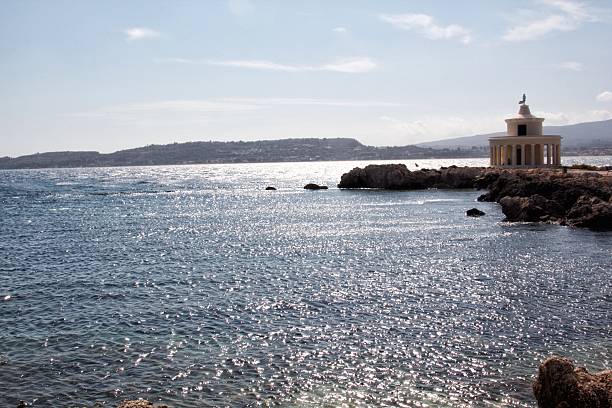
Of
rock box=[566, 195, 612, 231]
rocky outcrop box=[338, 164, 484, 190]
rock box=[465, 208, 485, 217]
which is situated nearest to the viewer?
rock box=[566, 195, 612, 231]

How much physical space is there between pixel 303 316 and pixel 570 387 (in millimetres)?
11714

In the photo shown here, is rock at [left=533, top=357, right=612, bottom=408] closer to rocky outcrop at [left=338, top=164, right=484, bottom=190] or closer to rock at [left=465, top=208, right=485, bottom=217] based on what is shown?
rock at [left=465, top=208, right=485, bottom=217]

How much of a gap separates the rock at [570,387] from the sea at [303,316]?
1.57 m

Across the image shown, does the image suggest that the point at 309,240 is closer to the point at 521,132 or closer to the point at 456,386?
the point at 456,386

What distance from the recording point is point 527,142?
303ft

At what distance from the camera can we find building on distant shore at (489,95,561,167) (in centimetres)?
9238

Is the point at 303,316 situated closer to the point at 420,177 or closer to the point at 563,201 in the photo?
the point at 563,201

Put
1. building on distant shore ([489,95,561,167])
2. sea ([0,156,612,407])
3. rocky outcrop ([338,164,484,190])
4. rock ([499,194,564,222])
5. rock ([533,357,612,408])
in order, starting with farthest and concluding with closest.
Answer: rocky outcrop ([338,164,484,190]), building on distant shore ([489,95,561,167]), rock ([499,194,564,222]), sea ([0,156,612,407]), rock ([533,357,612,408])

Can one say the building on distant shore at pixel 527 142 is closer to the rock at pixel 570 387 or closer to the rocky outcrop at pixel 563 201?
the rocky outcrop at pixel 563 201

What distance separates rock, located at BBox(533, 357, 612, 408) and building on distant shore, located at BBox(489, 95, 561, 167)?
8321 cm

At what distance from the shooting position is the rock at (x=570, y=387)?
12789 millimetres

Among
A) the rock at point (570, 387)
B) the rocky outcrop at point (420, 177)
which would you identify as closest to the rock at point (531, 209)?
the rock at point (570, 387)

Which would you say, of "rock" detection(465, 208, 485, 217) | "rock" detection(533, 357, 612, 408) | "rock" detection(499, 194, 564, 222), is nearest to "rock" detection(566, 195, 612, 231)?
"rock" detection(499, 194, 564, 222)

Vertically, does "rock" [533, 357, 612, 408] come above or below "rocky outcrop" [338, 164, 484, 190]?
below
